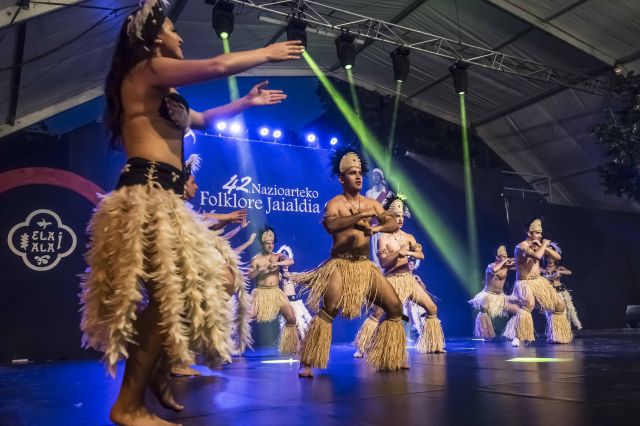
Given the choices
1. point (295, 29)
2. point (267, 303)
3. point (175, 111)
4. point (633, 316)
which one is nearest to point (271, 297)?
point (267, 303)

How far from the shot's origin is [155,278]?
5.07 ft

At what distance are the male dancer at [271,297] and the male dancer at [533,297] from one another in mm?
2618

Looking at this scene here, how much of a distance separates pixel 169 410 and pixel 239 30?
689 centimetres

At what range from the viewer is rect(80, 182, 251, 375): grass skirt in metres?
1.52

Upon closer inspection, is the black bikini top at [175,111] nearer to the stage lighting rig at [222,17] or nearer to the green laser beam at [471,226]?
the stage lighting rig at [222,17]

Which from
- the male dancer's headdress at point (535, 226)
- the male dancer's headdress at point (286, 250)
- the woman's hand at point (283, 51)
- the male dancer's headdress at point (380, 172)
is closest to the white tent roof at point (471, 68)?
the male dancer's headdress at point (380, 172)

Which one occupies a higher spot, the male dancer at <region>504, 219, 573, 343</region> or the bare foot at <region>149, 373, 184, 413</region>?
the male dancer at <region>504, 219, 573, 343</region>

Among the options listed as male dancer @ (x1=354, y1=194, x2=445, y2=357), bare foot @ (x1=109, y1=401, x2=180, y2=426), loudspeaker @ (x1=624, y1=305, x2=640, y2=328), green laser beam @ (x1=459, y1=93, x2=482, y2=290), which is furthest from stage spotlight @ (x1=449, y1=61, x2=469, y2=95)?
bare foot @ (x1=109, y1=401, x2=180, y2=426)

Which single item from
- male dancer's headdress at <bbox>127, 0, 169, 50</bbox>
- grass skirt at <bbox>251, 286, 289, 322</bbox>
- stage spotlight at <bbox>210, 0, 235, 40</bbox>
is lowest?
grass skirt at <bbox>251, 286, 289, 322</bbox>

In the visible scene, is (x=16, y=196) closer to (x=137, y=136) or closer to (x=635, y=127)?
(x=137, y=136)

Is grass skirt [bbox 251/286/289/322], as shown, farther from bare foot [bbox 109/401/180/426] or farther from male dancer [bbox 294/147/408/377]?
bare foot [bbox 109/401/180/426]

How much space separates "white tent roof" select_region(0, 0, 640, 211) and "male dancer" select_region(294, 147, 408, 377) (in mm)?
3523

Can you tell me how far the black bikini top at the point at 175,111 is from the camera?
5.66ft

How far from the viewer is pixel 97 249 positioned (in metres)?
1.61
